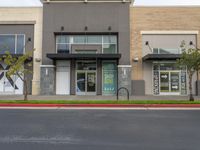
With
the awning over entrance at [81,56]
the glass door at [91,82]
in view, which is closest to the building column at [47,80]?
the awning over entrance at [81,56]

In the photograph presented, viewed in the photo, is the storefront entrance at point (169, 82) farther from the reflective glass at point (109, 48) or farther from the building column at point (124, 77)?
the reflective glass at point (109, 48)

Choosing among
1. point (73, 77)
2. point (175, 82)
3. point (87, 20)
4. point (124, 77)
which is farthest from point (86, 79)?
point (175, 82)

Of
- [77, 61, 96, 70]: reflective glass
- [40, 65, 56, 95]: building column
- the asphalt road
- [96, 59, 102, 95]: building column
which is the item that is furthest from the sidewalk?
[77, 61, 96, 70]: reflective glass

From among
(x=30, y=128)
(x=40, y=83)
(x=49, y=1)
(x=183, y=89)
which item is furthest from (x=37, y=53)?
(x=30, y=128)

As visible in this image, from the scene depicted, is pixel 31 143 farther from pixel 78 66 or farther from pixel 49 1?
pixel 49 1

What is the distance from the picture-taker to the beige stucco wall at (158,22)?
1000 inches

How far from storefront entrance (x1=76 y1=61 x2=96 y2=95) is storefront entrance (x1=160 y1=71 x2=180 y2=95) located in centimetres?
656

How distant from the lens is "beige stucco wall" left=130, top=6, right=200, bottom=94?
2541 centimetres

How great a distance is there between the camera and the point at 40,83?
24641 mm

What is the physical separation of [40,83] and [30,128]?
1580cm

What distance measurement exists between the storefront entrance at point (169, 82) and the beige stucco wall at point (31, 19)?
1193 cm

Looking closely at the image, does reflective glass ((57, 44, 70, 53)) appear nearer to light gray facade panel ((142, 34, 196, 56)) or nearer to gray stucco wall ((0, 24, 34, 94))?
gray stucco wall ((0, 24, 34, 94))

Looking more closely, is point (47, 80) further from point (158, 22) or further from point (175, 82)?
point (175, 82)

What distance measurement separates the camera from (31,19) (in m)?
25.5
